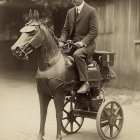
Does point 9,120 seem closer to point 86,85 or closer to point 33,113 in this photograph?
point 33,113

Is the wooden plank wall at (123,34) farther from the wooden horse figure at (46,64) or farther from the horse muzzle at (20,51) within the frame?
the horse muzzle at (20,51)

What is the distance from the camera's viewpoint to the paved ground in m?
9.98

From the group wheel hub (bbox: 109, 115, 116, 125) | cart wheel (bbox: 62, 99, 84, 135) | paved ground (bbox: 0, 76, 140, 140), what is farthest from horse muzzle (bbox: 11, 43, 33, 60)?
wheel hub (bbox: 109, 115, 116, 125)

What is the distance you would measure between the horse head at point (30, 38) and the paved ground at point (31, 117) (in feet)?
7.11

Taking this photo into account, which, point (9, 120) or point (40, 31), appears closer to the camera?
Answer: point (40, 31)

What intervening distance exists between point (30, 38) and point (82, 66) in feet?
3.85

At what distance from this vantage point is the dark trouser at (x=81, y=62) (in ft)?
28.9

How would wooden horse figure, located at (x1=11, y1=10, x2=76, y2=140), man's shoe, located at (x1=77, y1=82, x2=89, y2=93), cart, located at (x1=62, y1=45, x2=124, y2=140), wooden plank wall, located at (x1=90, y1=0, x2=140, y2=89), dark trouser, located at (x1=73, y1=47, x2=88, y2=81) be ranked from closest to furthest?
wooden horse figure, located at (x1=11, y1=10, x2=76, y2=140) < dark trouser, located at (x1=73, y1=47, x2=88, y2=81) < man's shoe, located at (x1=77, y1=82, x2=89, y2=93) < cart, located at (x1=62, y1=45, x2=124, y2=140) < wooden plank wall, located at (x1=90, y1=0, x2=140, y2=89)

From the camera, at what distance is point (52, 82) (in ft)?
27.9

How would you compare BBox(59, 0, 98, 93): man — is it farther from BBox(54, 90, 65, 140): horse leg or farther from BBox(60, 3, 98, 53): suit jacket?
BBox(54, 90, 65, 140): horse leg

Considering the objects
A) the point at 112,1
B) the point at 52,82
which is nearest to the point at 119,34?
the point at 112,1

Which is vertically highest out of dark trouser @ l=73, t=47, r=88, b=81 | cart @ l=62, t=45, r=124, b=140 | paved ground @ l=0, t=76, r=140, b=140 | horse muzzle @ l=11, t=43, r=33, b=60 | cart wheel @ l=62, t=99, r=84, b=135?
horse muzzle @ l=11, t=43, r=33, b=60

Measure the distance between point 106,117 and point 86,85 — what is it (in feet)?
3.20

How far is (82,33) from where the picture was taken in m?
9.25
